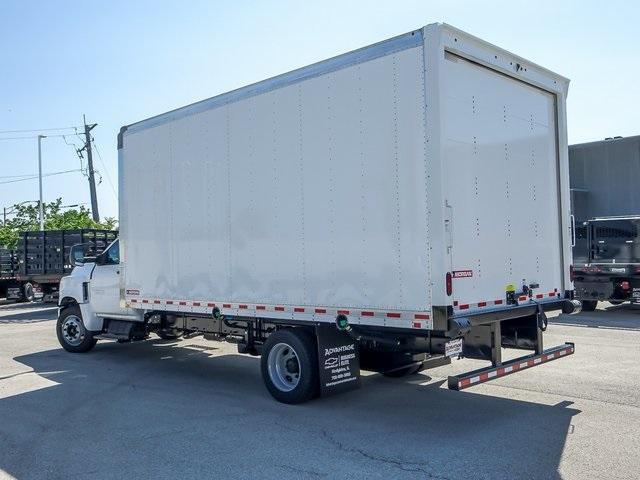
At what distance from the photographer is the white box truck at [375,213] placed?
236 inches

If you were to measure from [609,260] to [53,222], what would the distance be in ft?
100

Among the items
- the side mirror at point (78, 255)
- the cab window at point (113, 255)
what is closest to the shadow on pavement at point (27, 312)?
the side mirror at point (78, 255)

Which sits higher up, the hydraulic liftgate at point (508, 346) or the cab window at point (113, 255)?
the cab window at point (113, 255)

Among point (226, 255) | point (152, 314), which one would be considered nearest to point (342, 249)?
point (226, 255)

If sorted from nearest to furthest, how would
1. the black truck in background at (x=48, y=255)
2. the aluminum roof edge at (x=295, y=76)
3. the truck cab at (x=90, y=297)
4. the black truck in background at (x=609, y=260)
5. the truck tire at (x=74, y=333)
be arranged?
the aluminum roof edge at (x=295, y=76) < the truck cab at (x=90, y=297) < the truck tire at (x=74, y=333) < the black truck in background at (x=609, y=260) < the black truck in background at (x=48, y=255)

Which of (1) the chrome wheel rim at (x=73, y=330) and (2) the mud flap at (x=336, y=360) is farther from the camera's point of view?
(1) the chrome wheel rim at (x=73, y=330)

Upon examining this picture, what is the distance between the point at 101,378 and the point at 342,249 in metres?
4.57

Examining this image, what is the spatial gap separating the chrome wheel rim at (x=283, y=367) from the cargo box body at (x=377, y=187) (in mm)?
461

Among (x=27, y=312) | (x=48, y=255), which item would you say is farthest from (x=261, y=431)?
(x=48, y=255)

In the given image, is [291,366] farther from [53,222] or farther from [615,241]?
[53,222]

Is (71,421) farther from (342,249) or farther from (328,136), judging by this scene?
(328,136)

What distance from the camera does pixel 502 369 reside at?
21.1 feet

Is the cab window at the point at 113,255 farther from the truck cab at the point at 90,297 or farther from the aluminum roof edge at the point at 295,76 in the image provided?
the aluminum roof edge at the point at 295,76

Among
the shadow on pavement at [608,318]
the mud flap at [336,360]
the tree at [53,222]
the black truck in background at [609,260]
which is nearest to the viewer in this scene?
the mud flap at [336,360]
